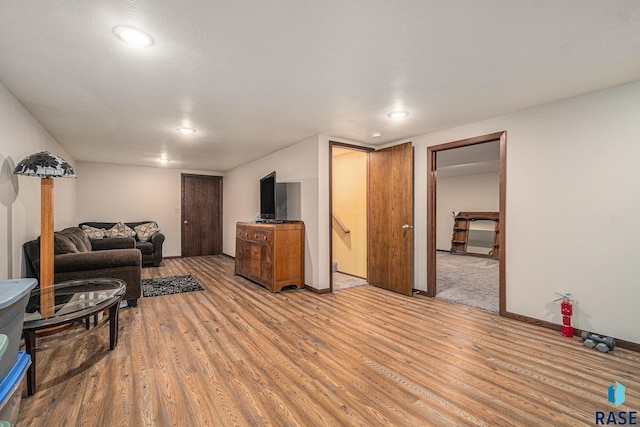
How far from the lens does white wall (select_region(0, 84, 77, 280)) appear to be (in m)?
2.43

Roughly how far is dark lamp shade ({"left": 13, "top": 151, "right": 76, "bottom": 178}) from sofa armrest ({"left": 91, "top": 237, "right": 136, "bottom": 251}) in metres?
3.14

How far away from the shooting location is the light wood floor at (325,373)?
157cm

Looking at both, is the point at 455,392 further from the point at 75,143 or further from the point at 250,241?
the point at 75,143

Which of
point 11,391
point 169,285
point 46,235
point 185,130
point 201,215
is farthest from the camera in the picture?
point 201,215

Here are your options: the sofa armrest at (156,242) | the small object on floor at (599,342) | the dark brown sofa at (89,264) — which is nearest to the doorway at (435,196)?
the small object on floor at (599,342)

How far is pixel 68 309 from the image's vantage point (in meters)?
2.01

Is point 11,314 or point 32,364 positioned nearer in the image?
point 11,314

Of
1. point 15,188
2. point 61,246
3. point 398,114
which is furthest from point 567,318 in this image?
point 15,188

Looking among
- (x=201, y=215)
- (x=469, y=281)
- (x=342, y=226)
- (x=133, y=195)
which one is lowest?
(x=469, y=281)

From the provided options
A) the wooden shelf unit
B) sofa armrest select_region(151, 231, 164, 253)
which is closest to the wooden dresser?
sofa armrest select_region(151, 231, 164, 253)

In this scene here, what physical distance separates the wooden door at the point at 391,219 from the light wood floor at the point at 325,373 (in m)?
0.90

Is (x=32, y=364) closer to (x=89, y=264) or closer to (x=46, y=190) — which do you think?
(x=89, y=264)

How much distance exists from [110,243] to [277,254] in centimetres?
344

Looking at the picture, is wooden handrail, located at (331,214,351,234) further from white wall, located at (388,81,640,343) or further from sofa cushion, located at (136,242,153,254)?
sofa cushion, located at (136,242,153,254)
